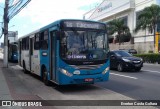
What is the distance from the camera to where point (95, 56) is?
12.5 meters

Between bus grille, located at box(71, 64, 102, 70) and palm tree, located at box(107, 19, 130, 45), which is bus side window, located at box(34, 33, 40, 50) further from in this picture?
palm tree, located at box(107, 19, 130, 45)

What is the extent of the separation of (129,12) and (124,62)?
45968 millimetres

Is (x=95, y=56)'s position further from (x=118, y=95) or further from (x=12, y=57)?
(x=12, y=57)

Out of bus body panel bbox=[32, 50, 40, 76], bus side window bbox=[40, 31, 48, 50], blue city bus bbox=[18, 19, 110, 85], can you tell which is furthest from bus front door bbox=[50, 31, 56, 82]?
bus body panel bbox=[32, 50, 40, 76]

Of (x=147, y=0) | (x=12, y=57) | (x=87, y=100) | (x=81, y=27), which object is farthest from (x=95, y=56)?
(x=147, y=0)

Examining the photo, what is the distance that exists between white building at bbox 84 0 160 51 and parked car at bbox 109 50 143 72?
29.7m

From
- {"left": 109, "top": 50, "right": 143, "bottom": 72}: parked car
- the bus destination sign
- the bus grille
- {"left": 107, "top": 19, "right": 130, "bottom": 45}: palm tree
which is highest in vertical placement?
{"left": 107, "top": 19, "right": 130, "bottom": 45}: palm tree

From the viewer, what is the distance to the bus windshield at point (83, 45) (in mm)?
12094

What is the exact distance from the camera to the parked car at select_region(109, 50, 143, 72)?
839 inches

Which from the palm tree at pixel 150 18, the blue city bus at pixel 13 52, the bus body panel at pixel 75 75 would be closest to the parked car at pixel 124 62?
the bus body panel at pixel 75 75

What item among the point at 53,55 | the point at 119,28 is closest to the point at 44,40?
the point at 53,55

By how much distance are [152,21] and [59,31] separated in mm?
37725

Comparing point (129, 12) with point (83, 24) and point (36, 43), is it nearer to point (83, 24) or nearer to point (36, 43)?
point (36, 43)

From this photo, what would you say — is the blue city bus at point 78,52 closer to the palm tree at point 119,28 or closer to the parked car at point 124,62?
the parked car at point 124,62
